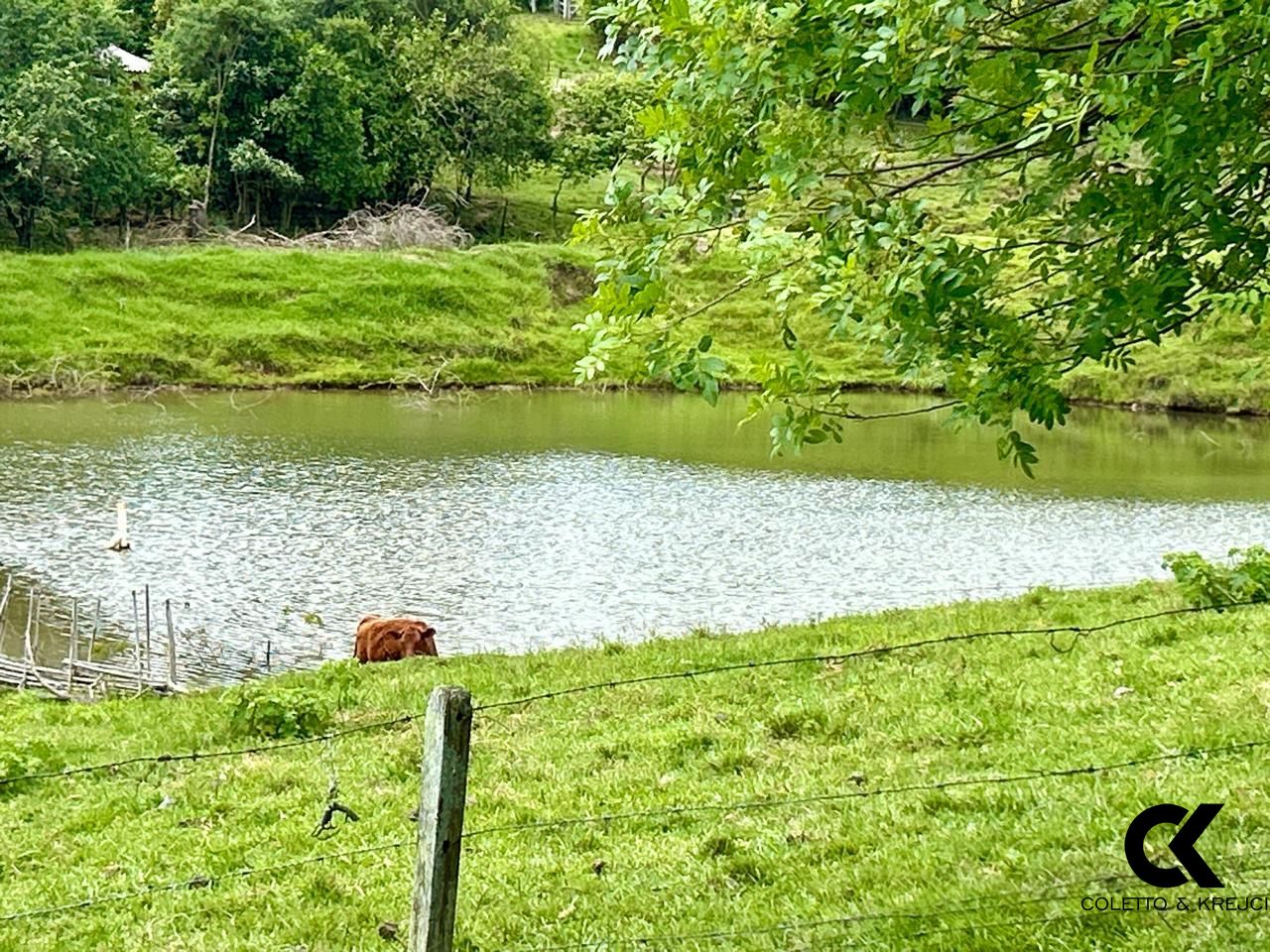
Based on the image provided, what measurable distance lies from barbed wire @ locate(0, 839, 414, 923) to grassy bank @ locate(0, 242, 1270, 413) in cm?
5982

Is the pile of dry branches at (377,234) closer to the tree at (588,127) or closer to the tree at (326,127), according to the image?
the tree at (326,127)

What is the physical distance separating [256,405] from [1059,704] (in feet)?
183

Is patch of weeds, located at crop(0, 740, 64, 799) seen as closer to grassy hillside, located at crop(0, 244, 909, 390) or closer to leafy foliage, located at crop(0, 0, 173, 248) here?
grassy hillside, located at crop(0, 244, 909, 390)

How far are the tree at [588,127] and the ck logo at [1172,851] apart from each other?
9502 centimetres

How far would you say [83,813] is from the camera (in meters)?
10.9

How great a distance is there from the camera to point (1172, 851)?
20.5 ft

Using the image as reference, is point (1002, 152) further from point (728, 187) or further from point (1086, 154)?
point (728, 187)

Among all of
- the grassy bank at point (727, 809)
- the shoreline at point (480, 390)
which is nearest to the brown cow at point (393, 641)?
the grassy bank at point (727, 809)

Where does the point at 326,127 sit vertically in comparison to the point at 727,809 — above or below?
above

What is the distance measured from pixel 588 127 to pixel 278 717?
96.8m

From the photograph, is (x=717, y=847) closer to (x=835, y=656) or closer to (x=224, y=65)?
(x=835, y=656)

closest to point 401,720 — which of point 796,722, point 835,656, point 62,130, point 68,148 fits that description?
point 796,722

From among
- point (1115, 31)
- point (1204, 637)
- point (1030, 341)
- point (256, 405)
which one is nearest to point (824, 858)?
point (1030, 341)

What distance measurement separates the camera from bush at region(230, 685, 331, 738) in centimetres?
1373
